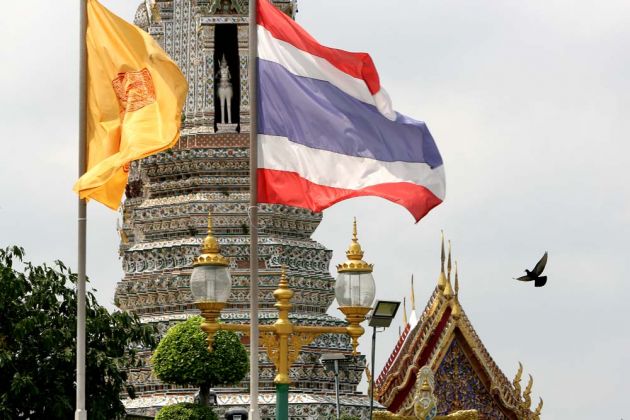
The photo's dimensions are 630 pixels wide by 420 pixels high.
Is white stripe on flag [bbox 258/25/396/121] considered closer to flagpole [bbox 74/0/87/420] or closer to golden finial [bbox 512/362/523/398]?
flagpole [bbox 74/0/87/420]

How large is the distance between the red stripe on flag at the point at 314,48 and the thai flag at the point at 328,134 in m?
0.01

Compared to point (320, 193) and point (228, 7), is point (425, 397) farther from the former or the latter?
point (320, 193)

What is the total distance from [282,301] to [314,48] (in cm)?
323

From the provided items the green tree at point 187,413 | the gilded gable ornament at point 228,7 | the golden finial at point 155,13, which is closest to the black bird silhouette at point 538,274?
the green tree at point 187,413

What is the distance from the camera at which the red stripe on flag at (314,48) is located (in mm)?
30031

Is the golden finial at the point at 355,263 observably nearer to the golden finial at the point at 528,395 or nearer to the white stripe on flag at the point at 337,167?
the white stripe on flag at the point at 337,167

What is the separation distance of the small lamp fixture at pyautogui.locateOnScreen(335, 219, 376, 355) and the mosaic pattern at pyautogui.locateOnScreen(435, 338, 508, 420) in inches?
799

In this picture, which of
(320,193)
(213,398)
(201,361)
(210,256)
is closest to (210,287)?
(210,256)

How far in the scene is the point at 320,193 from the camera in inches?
1174

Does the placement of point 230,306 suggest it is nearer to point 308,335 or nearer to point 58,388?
point 58,388

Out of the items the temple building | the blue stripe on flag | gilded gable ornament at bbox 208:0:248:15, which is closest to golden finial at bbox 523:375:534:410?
the temple building

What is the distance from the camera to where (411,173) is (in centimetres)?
3045

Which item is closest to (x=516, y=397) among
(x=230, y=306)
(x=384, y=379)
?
(x=384, y=379)

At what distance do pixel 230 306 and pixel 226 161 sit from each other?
3270 mm
